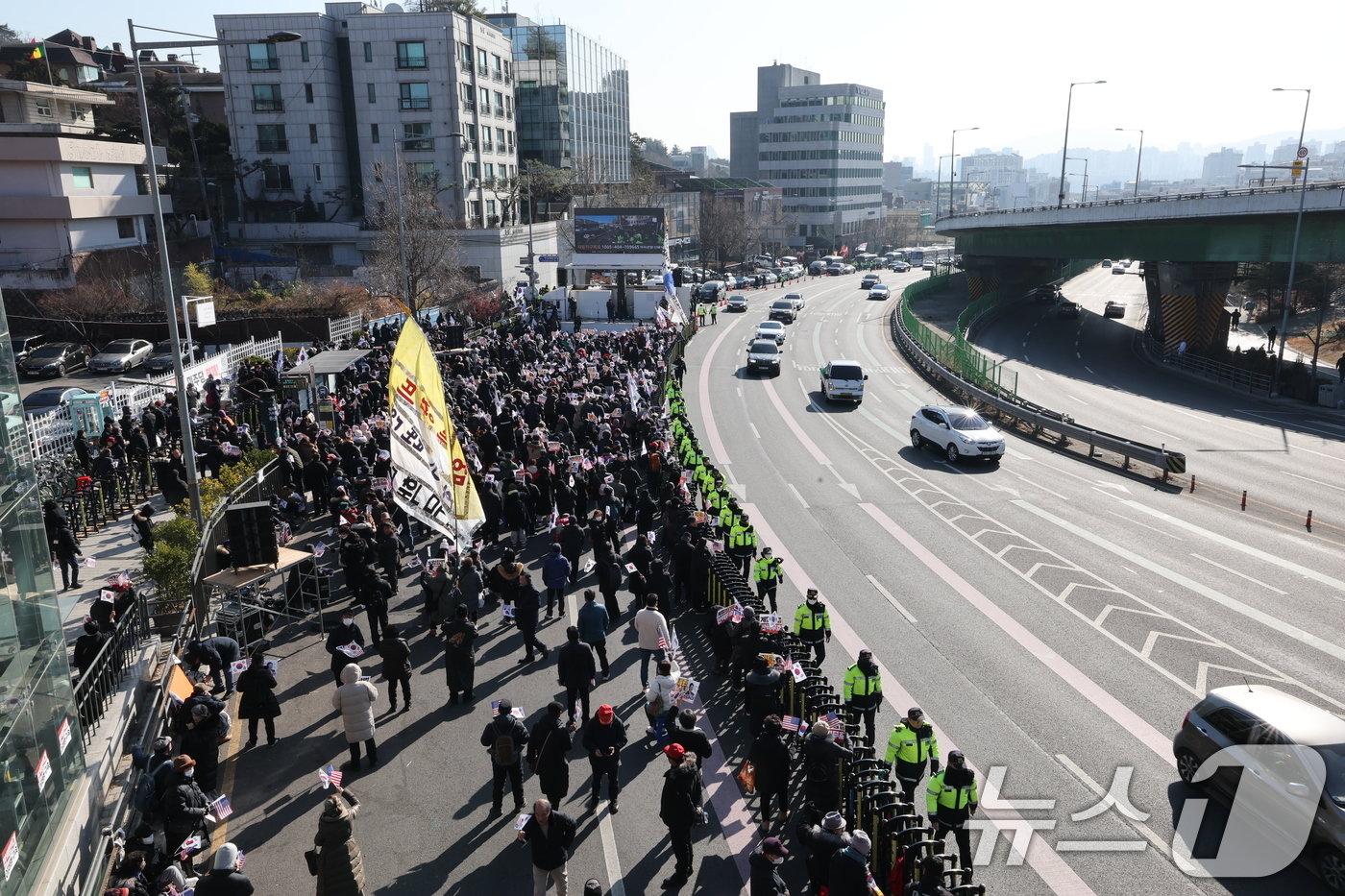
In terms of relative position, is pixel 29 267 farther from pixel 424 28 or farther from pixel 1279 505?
pixel 1279 505

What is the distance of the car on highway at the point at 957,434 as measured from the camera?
95.2 ft

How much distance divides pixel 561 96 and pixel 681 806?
329 feet

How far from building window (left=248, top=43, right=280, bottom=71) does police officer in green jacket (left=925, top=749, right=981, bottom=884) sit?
77463mm

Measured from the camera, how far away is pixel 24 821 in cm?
834

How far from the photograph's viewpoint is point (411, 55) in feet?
237

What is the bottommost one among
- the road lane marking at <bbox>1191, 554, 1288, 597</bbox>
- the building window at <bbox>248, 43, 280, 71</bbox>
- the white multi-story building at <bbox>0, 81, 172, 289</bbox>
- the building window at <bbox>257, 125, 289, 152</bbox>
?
the road lane marking at <bbox>1191, 554, 1288, 597</bbox>

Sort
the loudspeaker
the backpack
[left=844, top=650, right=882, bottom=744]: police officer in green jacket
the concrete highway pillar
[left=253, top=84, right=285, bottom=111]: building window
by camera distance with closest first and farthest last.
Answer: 1. the backpack
2. [left=844, top=650, right=882, bottom=744]: police officer in green jacket
3. the loudspeaker
4. the concrete highway pillar
5. [left=253, top=84, right=285, bottom=111]: building window

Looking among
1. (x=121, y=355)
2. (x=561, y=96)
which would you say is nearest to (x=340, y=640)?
(x=121, y=355)

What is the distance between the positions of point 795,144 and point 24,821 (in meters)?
164

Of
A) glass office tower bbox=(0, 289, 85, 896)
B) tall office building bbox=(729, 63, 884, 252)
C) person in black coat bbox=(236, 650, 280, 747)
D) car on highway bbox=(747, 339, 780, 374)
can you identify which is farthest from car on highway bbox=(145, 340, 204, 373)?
tall office building bbox=(729, 63, 884, 252)

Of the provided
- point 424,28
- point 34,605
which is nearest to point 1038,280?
point 424,28

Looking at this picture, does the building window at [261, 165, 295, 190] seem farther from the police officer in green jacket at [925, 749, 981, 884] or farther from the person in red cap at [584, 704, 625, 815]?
the police officer in green jacket at [925, 749, 981, 884]

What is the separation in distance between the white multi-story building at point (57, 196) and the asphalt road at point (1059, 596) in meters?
38.2

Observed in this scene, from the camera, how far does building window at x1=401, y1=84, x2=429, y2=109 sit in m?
72.8
